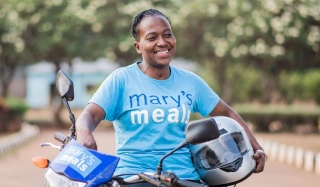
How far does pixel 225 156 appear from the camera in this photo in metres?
3.84

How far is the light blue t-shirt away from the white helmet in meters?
0.06

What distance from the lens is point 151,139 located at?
3.85 metres

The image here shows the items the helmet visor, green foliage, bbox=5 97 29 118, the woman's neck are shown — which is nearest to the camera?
the helmet visor

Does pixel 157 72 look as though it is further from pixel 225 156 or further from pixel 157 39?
pixel 225 156

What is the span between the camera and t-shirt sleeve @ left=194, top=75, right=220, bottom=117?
417 centimetres

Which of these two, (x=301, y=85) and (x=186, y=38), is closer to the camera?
(x=186, y=38)

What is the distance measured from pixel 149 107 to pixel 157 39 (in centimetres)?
32

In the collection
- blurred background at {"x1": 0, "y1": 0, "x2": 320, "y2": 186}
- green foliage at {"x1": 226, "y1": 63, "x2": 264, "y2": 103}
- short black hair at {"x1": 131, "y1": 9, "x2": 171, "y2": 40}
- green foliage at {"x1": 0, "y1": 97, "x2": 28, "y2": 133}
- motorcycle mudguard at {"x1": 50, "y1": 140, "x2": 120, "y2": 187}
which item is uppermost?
short black hair at {"x1": 131, "y1": 9, "x2": 171, "y2": 40}

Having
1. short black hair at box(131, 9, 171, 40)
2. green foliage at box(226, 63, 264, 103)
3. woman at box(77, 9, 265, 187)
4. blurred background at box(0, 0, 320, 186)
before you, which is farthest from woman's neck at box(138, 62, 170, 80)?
green foliage at box(226, 63, 264, 103)

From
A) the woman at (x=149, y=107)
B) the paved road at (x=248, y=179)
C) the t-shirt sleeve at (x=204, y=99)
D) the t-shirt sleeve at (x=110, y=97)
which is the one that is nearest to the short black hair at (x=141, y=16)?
the woman at (x=149, y=107)

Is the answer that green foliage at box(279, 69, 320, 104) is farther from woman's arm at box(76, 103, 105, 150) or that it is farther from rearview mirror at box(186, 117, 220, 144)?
rearview mirror at box(186, 117, 220, 144)

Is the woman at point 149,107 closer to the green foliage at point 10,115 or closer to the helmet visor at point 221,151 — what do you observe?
the helmet visor at point 221,151

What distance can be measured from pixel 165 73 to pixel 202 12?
3410 centimetres

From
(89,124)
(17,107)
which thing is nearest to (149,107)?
(89,124)
